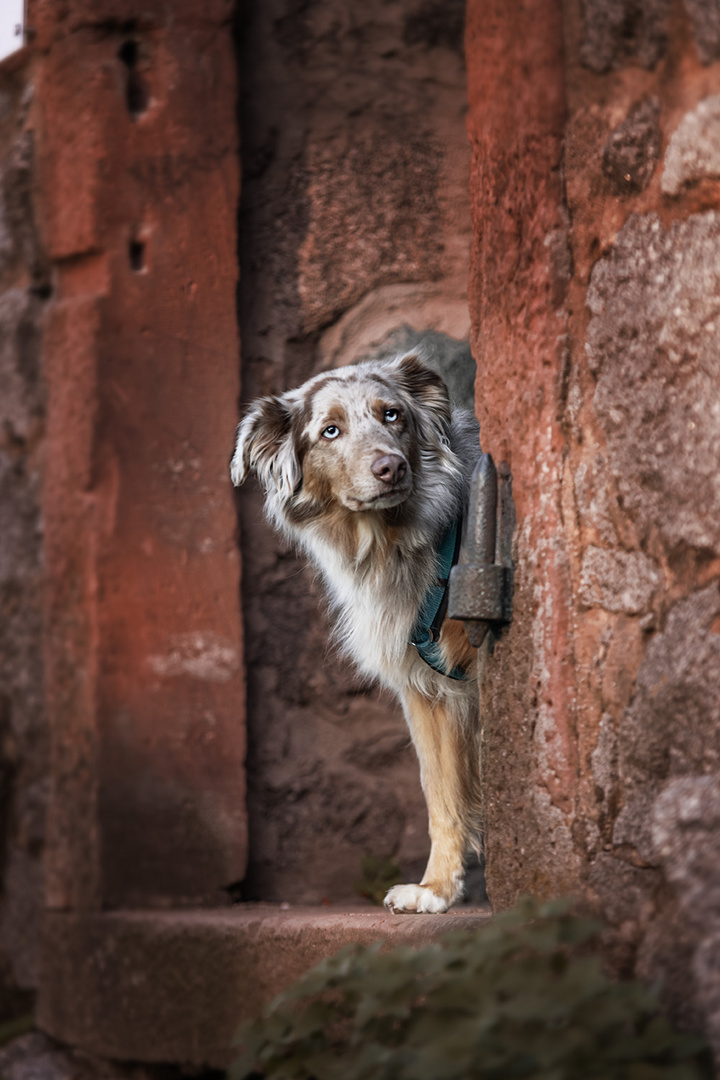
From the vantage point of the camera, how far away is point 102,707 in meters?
3.92

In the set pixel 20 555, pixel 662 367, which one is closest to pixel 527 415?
pixel 662 367

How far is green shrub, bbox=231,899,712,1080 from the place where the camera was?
152 centimetres

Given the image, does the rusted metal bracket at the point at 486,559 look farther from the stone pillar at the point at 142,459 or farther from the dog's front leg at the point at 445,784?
the stone pillar at the point at 142,459

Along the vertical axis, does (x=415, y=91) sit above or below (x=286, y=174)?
above

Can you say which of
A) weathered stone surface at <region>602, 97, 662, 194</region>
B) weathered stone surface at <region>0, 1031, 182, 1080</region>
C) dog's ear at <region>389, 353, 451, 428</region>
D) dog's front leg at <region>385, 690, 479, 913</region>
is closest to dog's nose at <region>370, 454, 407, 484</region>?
dog's ear at <region>389, 353, 451, 428</region>

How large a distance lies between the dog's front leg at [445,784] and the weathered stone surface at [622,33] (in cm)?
197

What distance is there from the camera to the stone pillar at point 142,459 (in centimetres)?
393

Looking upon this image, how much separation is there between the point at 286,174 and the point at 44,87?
0.96m

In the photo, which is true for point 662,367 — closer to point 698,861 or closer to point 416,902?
point 698,861

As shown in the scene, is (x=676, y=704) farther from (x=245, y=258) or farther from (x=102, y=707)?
(x=245, y=258)

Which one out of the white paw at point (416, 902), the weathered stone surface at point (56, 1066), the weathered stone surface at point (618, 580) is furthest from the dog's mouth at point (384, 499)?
the weathered stone surface at point (56, 1066)

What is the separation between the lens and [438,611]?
3.40 metres

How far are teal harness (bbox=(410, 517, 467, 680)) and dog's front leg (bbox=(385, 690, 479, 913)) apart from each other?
18 centimetres

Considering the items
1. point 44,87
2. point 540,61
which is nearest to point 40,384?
point 44,87
